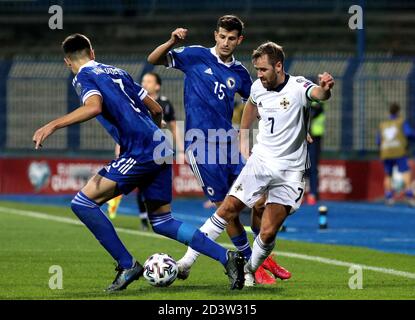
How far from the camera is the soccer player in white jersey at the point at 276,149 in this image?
11.2 meters

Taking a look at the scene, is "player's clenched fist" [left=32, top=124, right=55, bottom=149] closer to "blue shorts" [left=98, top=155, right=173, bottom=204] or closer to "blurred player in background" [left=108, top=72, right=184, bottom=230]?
"blue shorts" [left=98, top=155, right=173, bottom=204]

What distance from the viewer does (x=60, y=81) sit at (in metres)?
28.4

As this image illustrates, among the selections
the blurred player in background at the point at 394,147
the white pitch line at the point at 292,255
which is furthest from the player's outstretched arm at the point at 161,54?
the blurred player in background at the point at 394,147

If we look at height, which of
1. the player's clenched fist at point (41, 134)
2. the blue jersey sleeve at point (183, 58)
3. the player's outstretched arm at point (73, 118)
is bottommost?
the player's clenched fist at point (41, 134)

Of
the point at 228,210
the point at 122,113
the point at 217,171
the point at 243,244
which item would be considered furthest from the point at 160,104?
the point at 122,113

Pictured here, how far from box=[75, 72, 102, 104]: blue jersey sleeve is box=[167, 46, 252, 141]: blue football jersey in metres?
1.61

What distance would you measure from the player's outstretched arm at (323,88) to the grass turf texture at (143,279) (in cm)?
167

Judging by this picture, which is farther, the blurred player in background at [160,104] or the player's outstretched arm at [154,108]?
the blurred player in background at [160,104]

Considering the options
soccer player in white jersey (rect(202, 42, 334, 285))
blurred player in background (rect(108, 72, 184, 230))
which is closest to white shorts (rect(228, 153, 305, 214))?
soccer player in white jersey (rect(202, 42, 334, 285))

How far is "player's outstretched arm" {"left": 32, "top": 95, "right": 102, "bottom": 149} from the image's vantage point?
1016cm

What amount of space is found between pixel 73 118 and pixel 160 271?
162 cm

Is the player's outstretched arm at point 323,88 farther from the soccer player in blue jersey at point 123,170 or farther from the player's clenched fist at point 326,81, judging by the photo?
the soccer player in blue jersey at point 123,170

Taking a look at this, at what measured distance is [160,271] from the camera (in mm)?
11117
